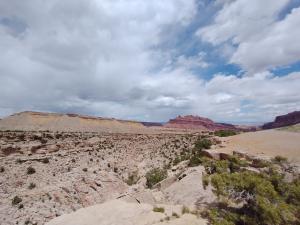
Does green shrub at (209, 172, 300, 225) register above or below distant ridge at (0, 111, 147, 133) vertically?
below

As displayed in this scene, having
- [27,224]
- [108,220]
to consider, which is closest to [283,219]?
[108,220]

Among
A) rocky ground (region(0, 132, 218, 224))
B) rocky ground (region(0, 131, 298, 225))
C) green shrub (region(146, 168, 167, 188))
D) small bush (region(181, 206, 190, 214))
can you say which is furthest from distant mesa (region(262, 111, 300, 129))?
small bush (region(181, 206, 190, 214))

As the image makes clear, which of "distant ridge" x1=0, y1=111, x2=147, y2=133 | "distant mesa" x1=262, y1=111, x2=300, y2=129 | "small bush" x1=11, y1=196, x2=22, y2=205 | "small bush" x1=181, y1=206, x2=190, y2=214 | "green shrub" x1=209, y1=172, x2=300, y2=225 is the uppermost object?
"distant mesa" x1=262, y1=111, x2=300, y2=129

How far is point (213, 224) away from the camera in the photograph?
902 centimetres

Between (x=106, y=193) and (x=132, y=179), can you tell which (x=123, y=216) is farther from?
(x=132, y=179)

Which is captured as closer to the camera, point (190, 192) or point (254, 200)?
point (254, 200)

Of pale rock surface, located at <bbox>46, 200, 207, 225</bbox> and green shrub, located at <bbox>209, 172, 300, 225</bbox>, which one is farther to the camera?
pale rock surface, located at <bbox>46, 200, 207, 225</bbox>

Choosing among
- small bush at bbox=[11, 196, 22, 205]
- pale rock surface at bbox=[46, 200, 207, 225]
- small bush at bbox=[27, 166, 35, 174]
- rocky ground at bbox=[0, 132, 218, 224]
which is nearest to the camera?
pale rock surface at bbox=[46, 200, 207, 225]

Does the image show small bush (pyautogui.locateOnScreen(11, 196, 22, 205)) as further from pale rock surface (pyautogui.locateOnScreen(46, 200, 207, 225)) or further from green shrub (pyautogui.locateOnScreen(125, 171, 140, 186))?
green shrub (pyautogui.locateOnScreen(125, 171, 140, 186))

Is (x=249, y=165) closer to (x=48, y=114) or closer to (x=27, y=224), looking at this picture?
(x=27, y=224)

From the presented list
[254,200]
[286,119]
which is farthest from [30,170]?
[286,119]

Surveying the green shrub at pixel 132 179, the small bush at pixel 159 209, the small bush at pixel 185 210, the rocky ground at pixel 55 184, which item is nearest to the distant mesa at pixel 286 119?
the rocky ground at pixel 55 184

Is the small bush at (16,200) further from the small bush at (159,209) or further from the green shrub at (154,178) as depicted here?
the small bush at (159,209)

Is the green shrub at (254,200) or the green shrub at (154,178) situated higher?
the green shrub at (254,200)
